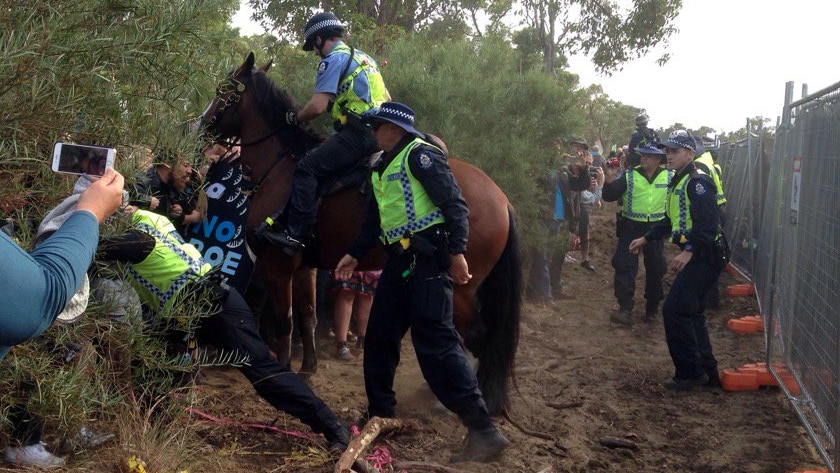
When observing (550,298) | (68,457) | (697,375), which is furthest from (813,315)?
(550,298)

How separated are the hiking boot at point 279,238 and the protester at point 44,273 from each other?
11.8 feet

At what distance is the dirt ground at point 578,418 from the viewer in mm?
4512

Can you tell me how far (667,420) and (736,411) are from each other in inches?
25.7

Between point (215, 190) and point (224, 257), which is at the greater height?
point (215, 190)

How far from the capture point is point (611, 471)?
15.4 feet

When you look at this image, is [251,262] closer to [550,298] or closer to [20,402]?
[20,402]

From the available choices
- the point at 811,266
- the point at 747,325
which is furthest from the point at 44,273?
the point at 747,325

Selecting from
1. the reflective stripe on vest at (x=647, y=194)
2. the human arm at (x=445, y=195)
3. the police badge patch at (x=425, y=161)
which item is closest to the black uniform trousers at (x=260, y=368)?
the human arm at (x=445, y=195)

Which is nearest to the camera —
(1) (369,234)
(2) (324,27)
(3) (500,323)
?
(1) (369,234)

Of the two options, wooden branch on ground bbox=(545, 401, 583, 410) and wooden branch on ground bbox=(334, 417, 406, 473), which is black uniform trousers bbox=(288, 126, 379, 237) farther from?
wooden branch on ground bbox=(545, 401, 583, 410)

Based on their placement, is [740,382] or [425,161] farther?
[740,382]

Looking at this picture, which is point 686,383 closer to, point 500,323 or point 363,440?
point 500,323

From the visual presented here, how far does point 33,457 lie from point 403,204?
2.29 metres

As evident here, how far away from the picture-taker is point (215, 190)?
6.29 metres
